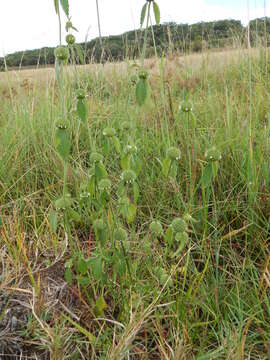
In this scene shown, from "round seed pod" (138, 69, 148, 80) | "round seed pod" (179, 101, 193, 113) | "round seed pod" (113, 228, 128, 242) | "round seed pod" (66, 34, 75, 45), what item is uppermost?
"round seed pod" (66, 34, 75, 45)

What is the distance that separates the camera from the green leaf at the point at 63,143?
0.91 metres

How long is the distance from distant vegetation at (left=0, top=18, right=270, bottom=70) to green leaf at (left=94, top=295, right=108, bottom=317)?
5.91 ft

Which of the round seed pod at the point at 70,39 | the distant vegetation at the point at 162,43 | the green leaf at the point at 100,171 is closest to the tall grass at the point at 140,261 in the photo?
the green leaf at the point at 100,171

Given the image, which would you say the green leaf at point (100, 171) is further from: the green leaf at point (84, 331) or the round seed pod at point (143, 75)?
the green leaf at point (84, 331)

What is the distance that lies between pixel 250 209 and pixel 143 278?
448 millimetres

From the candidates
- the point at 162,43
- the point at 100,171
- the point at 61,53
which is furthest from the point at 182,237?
the point at 162,43

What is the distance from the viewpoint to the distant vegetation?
2.88 metres

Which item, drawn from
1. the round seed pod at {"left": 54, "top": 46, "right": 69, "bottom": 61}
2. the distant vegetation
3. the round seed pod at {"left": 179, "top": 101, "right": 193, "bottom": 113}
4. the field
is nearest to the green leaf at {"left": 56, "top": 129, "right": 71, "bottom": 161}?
the field

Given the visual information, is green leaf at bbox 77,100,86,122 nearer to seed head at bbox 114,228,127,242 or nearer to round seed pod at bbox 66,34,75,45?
round seed pod at bbox 66,34,75,45

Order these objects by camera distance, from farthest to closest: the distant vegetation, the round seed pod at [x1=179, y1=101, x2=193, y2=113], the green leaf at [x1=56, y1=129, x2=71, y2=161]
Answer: the distant vegetation, the round seed pod at [x1=179, y1=101, x2=193, y2=113], the green leaf at [x1=56, y1=129, x2=71, y2=161]

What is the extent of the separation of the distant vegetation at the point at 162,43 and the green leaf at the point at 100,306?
180 cm

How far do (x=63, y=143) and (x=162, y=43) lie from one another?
2561 mm

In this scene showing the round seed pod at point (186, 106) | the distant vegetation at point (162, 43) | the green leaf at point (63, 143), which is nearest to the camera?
the green leaf at point (63, 143)

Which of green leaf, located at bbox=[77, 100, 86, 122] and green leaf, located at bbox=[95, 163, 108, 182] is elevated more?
green leaf, located at bbox=[77, 100, 86, 122]
